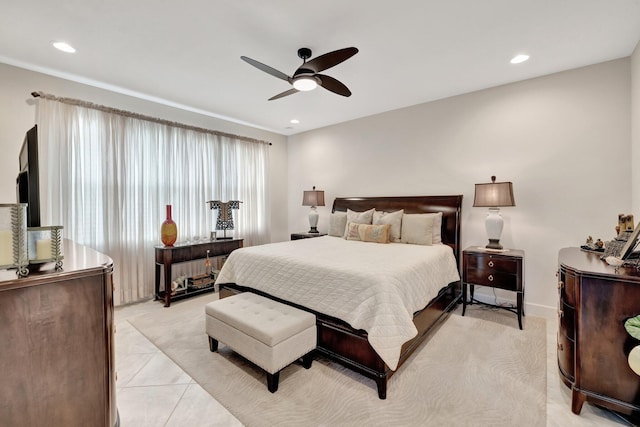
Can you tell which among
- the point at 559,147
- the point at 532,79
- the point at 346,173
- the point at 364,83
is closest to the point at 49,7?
the point at 364,83

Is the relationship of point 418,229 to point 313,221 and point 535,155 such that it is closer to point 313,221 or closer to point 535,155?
point 535,155

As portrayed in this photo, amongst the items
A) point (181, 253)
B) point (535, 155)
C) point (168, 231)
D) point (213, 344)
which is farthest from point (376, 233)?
point (168, 231)

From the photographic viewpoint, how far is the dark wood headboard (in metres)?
3.78

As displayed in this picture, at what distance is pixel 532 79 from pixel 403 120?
1622 mm

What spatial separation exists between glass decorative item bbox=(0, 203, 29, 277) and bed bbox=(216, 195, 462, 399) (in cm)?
174

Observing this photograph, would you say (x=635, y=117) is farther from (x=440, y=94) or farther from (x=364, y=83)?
(x=364, y=83)

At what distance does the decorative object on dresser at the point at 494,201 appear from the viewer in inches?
128

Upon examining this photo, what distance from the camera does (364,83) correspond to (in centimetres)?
347

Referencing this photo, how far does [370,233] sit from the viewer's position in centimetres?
386

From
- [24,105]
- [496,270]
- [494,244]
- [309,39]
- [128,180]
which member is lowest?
[496,270]

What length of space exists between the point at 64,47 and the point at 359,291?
11.4 ft

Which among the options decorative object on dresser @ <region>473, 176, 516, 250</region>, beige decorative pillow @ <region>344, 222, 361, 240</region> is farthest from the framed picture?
beige decorative pillow @ <region>344, 222, 361, 240</region>

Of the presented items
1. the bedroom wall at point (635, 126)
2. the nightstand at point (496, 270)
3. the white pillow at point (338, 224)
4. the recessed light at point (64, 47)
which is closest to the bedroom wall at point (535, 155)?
the bedroom wall at point (635, 126)

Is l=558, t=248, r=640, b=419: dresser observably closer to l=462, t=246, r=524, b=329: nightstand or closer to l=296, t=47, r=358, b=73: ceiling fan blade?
l=462, t=246, r=524, b=329: nightstand
